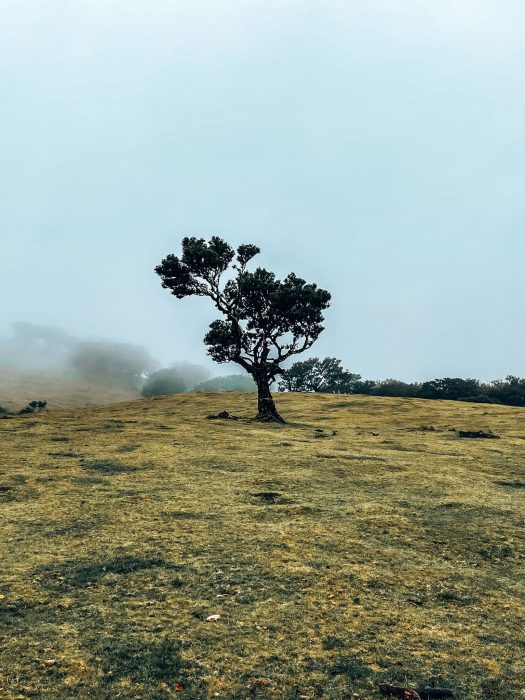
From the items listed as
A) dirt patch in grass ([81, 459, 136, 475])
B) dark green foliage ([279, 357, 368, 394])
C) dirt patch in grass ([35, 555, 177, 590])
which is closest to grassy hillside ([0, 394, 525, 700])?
dirt patch in grass ([35, 555, 177, 590])

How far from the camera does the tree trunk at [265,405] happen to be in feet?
139

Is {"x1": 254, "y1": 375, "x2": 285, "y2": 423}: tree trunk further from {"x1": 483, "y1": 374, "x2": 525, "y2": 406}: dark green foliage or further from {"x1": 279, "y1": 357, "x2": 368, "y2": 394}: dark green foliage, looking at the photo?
{"x1": 279, "y1": 357, "x2": 368, "y2": 394}: dark green foliage

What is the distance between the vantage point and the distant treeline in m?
92.4

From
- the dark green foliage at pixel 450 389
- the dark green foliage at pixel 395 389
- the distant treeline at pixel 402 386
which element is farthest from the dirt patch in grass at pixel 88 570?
the dark green foliage at pixel 395 389

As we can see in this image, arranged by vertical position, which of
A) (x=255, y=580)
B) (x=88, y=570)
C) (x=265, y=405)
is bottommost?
(x=88, y=570)

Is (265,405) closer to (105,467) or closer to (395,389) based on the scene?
(105,467)

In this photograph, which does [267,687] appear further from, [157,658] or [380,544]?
[380,544]

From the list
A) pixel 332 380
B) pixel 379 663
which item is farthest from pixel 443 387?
pixel 379 663

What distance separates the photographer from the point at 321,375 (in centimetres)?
13538

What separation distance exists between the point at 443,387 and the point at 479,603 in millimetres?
94136

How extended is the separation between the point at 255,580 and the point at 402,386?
327ft

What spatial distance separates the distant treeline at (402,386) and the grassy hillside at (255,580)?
189 ft

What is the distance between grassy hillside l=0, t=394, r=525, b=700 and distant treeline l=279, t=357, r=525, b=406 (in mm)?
57757

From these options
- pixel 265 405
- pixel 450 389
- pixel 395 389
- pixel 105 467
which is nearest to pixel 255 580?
pixel 105 467
